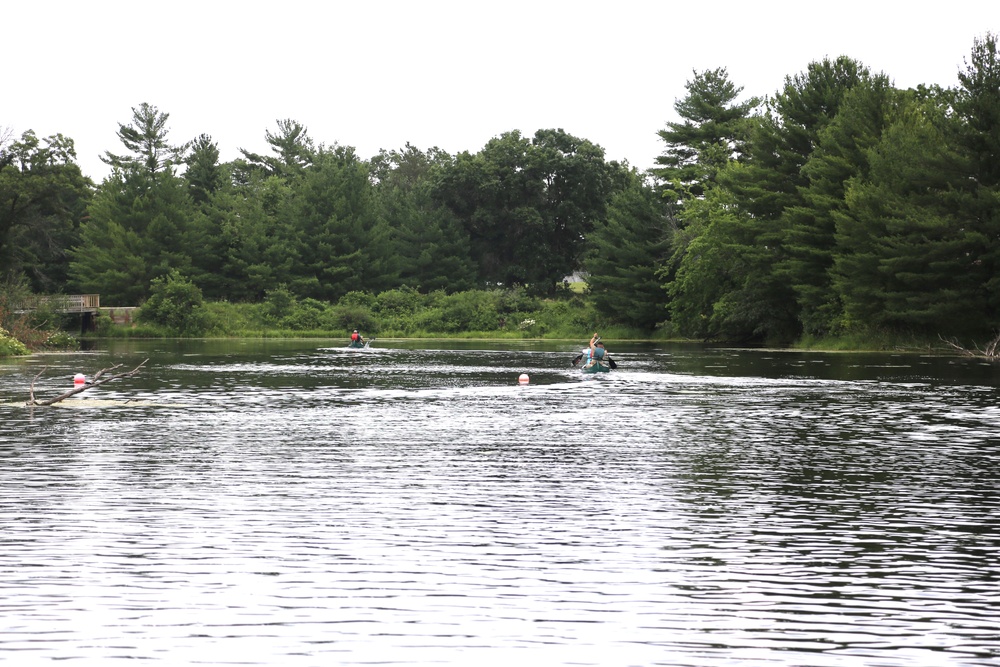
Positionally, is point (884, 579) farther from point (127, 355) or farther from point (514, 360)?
point (127, 355)

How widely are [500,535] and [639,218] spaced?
90.7m

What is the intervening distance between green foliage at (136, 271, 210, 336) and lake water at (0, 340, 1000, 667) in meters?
72.6

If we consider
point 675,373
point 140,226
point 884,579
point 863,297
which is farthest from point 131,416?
point 140,226

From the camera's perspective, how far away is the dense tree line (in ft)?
213

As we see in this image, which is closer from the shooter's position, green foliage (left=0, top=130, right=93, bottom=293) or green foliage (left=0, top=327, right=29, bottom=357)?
green foliage (left=0, top=327, right=29, bottom=357)

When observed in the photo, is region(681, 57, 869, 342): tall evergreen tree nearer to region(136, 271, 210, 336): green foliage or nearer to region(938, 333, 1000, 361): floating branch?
region(938, 333, 1000, 361): floating branch

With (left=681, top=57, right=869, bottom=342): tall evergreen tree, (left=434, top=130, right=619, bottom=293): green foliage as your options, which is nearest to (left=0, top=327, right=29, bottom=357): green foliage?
(left=681, top=57, right=869, bottom=342): tall evergreen tree

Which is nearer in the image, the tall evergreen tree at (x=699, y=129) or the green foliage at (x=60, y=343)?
the green foliage at (x=60, y=343)

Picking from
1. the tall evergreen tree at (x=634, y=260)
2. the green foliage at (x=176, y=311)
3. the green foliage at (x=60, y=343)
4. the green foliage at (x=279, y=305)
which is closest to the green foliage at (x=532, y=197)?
the tall evergreen tree at (x=634, y=260)

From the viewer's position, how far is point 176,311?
4213 inches

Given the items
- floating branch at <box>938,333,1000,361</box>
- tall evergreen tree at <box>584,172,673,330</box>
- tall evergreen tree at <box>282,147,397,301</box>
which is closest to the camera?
floating branch at <box>938,333,1000,361</box>

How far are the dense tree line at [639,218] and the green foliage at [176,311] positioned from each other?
3888mm

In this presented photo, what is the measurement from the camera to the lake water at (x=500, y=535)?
1099 centimetres

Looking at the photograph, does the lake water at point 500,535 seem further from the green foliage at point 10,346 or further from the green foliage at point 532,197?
the green foliage at point 532,197
